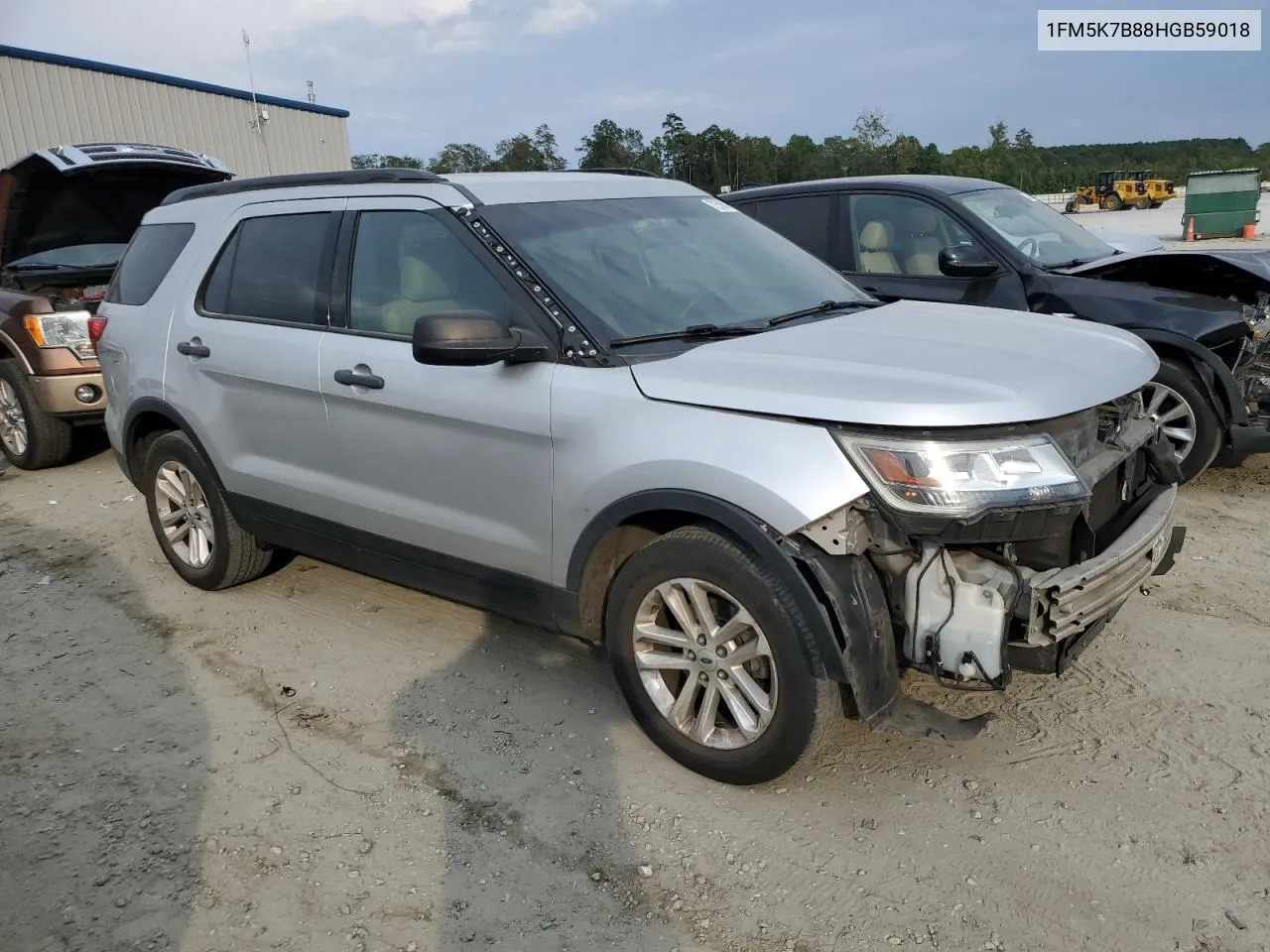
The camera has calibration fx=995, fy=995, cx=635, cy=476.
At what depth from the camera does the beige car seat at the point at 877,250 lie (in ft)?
21.1

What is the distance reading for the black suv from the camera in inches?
210

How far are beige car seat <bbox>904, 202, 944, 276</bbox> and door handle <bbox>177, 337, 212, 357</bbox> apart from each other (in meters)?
4.17

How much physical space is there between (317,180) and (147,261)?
4.81 feet

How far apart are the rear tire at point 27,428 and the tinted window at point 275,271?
12.0ft

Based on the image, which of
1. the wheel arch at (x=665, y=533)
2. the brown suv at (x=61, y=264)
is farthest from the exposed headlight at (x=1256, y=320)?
the brown suv at (x=61, y=264)

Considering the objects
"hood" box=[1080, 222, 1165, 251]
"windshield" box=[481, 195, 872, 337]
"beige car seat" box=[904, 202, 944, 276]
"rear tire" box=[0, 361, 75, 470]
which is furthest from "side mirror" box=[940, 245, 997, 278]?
"rear tire" box=[0, 361, 75, 470]

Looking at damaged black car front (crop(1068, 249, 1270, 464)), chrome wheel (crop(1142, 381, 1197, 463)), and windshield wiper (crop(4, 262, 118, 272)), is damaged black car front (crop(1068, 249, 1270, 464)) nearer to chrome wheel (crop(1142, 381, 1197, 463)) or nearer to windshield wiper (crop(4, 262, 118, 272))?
chrome wheel (crop(1142, 381, 1197, 463))

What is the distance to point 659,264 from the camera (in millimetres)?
3689

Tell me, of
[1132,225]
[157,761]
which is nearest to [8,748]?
[157,761]

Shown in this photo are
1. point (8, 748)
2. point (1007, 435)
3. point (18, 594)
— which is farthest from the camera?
point (18, 594)

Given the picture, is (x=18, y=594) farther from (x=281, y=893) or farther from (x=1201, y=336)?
(x=1201, y=336)

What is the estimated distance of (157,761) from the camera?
3.49 metres

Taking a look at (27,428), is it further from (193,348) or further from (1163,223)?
(1163,223)

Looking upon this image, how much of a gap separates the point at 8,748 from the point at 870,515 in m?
3.19
